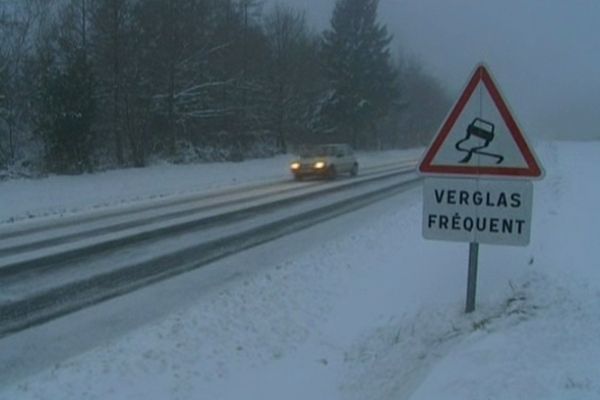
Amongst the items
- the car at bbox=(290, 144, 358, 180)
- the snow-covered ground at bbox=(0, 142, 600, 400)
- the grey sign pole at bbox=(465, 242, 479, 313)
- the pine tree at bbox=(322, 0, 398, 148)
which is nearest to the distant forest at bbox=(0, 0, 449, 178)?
the pine tree at bbox=(322, 0, 398, 148)

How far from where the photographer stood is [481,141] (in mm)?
5480

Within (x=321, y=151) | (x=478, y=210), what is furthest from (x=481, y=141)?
(x=321, y=151)

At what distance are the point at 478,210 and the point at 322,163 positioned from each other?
78.3 ft

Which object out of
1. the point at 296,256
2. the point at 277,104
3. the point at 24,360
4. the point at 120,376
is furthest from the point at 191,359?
the point at 277,104

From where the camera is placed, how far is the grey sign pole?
586 centimetres

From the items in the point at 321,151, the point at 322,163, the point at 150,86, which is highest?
the point at 150,86

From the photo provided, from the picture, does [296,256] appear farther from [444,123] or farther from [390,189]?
[390,189]

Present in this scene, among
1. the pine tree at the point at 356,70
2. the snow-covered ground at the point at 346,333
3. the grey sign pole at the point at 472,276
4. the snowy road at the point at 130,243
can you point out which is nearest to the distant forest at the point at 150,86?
the pine tree at the point at 356,70

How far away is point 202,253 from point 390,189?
14.0 m

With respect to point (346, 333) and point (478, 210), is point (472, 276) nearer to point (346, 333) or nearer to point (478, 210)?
point (478, 210)

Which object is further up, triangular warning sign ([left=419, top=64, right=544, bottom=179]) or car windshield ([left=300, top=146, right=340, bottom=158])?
triangular warning sign ([left=419, top=64, right=544, bottom=179])

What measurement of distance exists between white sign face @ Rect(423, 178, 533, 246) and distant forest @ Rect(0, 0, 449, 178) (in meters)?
22.7

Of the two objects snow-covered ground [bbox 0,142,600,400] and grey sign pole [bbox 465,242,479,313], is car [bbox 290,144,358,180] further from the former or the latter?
grey sign pole [bbox 465,242,479,313]

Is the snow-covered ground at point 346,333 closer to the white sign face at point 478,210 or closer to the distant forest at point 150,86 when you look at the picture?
the white sign face at point 478,210
